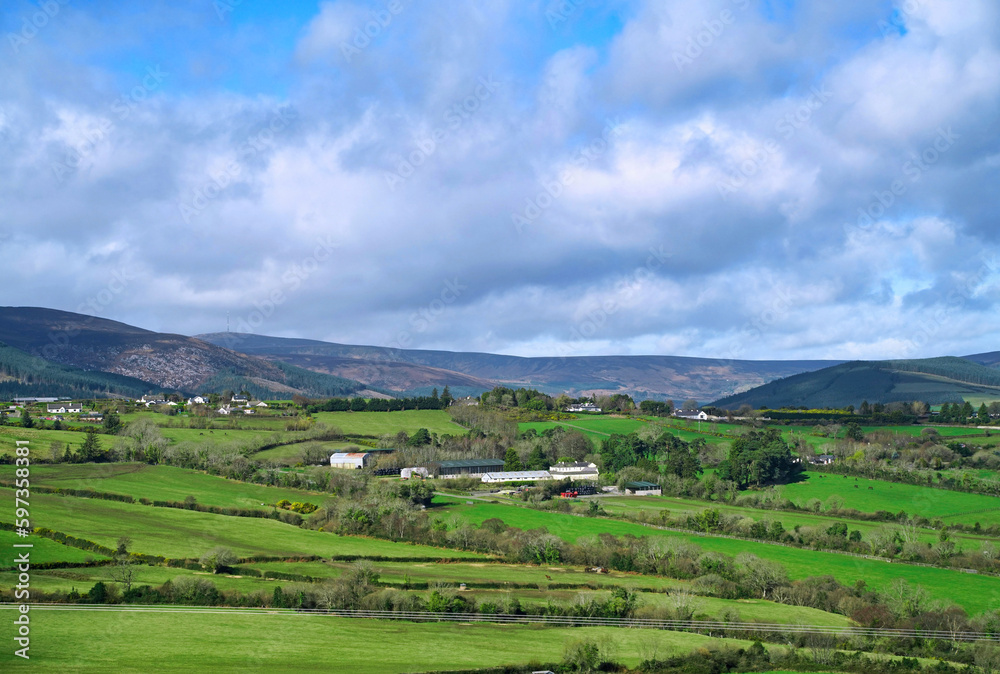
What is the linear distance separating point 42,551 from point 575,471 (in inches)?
3009

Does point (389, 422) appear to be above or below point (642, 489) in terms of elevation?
above

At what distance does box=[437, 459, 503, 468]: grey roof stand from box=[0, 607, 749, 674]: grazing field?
69.1 m

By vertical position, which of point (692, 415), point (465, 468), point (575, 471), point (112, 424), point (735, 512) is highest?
point (112, 424)

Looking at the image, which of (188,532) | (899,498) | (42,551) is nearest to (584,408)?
(899,498)

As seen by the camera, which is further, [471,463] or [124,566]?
[471,463]

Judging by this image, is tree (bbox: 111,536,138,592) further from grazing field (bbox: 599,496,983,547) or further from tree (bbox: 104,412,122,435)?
tree (bbox: 104,412,122,435)

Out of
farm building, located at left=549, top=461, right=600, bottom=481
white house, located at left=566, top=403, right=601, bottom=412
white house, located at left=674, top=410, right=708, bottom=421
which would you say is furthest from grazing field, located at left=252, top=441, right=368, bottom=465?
white house, located at left=674, top=410, right=708, bottom=421

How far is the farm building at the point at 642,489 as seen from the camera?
104 metres

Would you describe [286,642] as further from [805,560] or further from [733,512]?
[733,512]

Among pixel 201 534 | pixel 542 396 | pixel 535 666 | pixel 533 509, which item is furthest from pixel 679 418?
pixel 535 666

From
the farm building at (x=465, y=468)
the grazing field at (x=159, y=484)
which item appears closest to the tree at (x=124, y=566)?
the grazing field at (x=159, y=484)

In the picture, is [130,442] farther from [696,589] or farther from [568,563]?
[696,589]

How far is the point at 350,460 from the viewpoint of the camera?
363 feet

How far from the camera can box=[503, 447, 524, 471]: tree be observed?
388 feet
